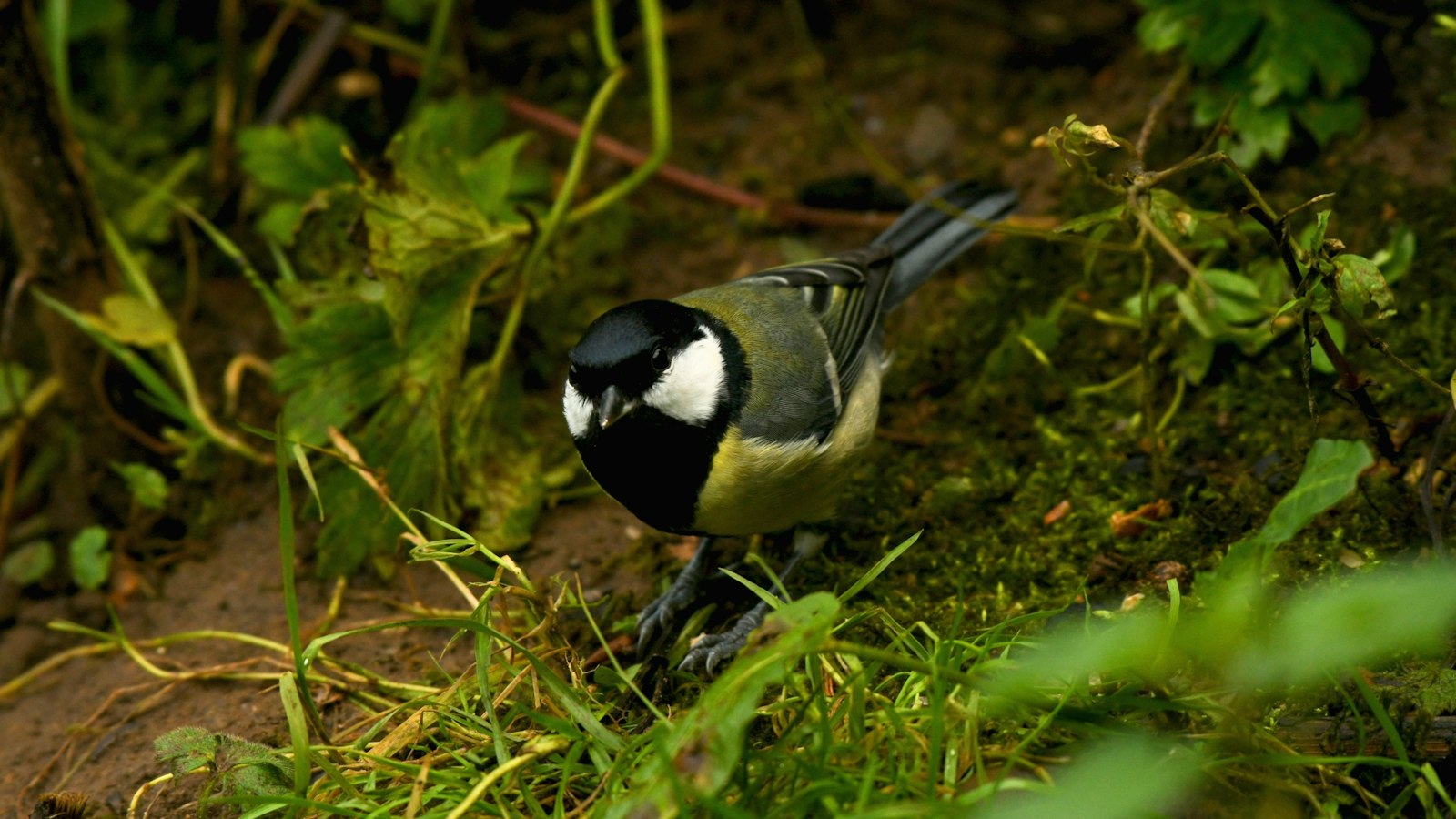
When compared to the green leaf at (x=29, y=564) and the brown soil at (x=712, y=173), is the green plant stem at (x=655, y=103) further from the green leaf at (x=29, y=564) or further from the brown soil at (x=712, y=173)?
the green leaf at (x=29, y=564)

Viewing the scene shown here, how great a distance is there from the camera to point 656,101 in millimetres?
3562

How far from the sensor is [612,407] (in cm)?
243

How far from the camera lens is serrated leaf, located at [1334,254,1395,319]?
6.66ft

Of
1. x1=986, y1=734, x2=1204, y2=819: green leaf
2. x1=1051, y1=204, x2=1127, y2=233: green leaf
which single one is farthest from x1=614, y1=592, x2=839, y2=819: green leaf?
x1=1051, y1=204, x2=1127, y2=233: green leaf

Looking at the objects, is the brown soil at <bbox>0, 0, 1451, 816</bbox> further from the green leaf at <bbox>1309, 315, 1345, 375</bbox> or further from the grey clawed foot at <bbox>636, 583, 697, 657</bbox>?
the green leaf at <bbox>1309, 315, 1345, 375</bbox>

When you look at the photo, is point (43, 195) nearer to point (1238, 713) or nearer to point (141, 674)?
point (141, 674)

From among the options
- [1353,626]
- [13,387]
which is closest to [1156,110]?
[1353,626]

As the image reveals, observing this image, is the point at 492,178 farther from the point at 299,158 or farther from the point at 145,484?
the point at 145,484

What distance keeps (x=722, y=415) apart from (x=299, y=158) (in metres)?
1.84

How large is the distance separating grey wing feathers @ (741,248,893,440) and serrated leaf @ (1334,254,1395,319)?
116 centimetres

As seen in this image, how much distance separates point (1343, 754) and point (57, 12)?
3.92 metres

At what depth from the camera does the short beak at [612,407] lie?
2427mm

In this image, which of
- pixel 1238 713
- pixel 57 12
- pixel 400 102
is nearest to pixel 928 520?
pixel 1238 713

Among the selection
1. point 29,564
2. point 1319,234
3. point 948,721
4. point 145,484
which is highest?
point 1319,234
